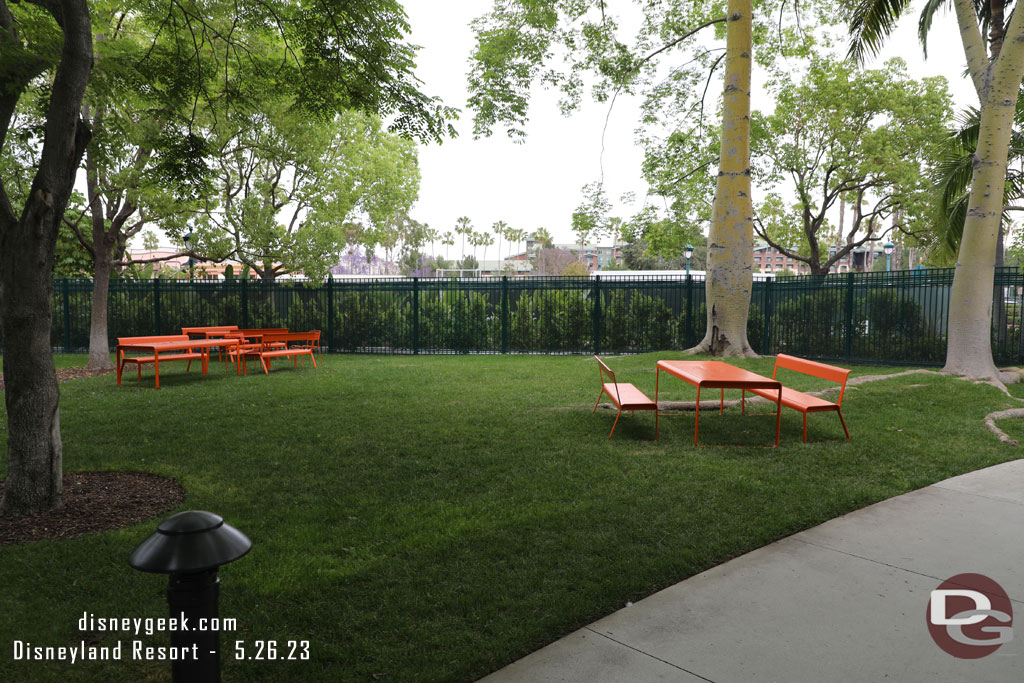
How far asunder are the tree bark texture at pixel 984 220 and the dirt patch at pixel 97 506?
11.6 m

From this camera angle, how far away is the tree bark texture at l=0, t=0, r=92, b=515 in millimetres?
4629

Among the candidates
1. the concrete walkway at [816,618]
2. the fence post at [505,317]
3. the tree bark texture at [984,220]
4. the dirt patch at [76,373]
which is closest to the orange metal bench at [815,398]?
the concrete walkway at [816,618]

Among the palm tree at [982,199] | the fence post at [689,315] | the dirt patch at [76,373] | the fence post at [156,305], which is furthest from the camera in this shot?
the fence post at [156,305]

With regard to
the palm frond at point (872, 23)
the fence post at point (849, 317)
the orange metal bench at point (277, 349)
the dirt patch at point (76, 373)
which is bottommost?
the dirt patch at point (76, 373)

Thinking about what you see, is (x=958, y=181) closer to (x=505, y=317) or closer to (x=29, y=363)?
(x=505, y=317)

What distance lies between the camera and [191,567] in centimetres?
192

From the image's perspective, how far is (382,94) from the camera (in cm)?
809

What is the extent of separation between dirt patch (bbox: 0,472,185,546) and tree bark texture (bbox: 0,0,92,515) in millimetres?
200

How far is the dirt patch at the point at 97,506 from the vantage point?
4512 millimetres

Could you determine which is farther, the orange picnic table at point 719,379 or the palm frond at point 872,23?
the palm frond at point 872,23

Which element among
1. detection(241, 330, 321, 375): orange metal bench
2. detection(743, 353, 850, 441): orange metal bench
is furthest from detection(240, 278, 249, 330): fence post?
detection(743, 353, 850, 441): orange metal bench

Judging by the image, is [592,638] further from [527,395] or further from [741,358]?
[741,358]

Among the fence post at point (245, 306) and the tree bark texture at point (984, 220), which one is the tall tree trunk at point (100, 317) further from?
the tree bark texture at point (984, 220)

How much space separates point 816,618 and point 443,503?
2744mm
